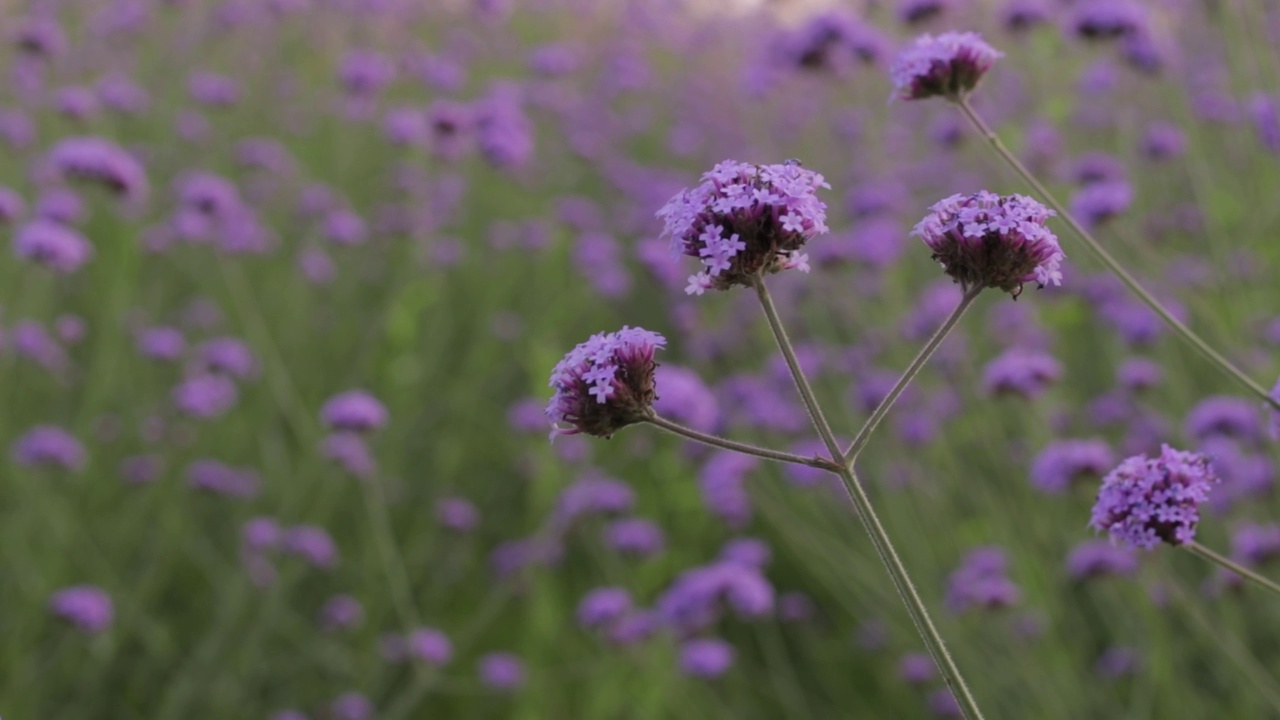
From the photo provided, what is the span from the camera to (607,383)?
4.44 feet

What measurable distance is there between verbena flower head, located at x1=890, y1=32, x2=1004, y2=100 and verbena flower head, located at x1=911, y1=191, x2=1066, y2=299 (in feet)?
2.34

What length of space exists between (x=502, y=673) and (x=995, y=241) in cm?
273

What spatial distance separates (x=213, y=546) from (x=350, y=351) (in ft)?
4.15

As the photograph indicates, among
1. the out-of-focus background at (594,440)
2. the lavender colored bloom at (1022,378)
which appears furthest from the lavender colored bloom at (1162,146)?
the lavender colored bloom at (1022,378)

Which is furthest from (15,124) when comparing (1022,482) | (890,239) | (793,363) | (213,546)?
(793,363)

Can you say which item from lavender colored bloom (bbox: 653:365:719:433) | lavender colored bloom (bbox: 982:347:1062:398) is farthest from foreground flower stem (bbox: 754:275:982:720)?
lavender colored bloom (bbox: 653:365:719:433)

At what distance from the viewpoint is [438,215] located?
18.9 ft

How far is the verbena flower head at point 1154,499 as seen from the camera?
1.42 m

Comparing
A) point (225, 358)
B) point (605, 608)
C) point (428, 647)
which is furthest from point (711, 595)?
point (225, 358)

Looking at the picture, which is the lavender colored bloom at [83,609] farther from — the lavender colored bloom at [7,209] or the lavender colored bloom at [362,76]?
the lavender colored bloom at [362,76]

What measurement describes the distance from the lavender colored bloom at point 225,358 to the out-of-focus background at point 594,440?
0.02 m

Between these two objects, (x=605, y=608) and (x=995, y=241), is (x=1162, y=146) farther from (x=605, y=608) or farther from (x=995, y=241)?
(x=995, y=241)

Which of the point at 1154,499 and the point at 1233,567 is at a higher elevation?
the point at 1154,499

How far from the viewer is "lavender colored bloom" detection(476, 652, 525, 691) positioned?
3730mm
